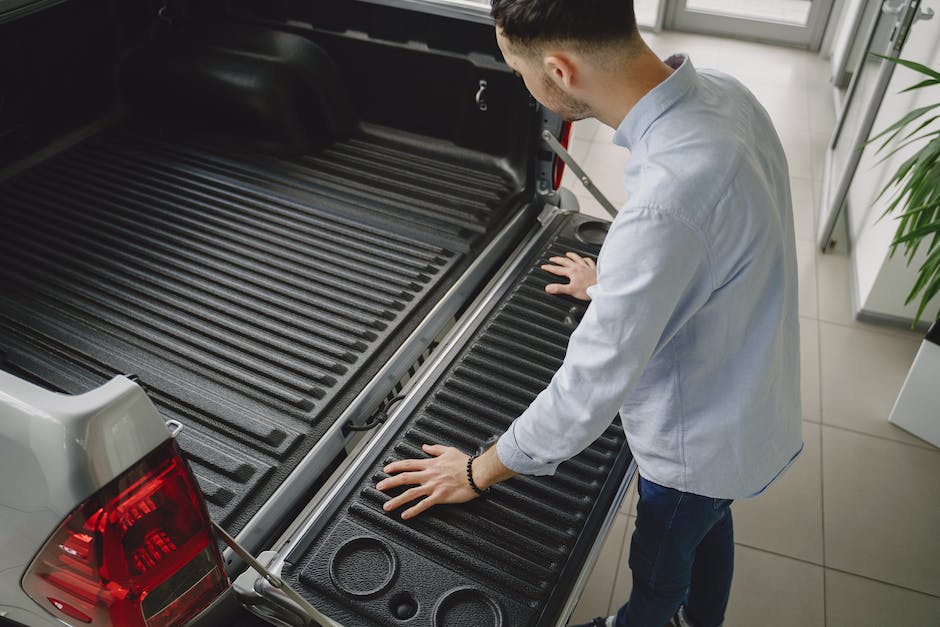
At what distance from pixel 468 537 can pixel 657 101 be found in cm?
86

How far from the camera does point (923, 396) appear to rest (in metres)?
2.39

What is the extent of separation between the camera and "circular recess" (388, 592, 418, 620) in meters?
1.32

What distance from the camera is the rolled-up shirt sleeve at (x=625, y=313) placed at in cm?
98

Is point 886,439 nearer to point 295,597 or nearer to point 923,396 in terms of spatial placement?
point 923,396

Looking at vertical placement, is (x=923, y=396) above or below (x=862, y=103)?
below

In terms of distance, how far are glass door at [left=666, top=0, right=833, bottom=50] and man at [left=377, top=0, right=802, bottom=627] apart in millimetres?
4719

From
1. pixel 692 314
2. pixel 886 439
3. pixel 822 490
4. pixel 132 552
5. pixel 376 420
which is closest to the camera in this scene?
pixel 132 552

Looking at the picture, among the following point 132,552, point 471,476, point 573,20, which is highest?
point 573,20

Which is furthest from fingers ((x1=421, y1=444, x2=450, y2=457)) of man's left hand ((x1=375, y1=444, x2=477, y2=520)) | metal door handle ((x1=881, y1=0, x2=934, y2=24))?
metal door handle ((x1=881, y1=0, x2=934, y2=24))

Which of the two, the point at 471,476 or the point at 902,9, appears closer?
the point at 471,476

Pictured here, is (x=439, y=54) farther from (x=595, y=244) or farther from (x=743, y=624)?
(x=743, y=624)

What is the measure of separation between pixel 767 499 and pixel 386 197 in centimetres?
146

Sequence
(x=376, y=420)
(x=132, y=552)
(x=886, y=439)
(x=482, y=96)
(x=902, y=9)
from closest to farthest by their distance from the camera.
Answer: (x=132, y=552) < (x=376, y=420) < (x=482, y=96) < (x=886, y=439) < (x=902, y=9)

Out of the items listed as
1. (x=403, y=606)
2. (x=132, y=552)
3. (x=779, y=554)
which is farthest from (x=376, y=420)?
(x=779, y=554)
